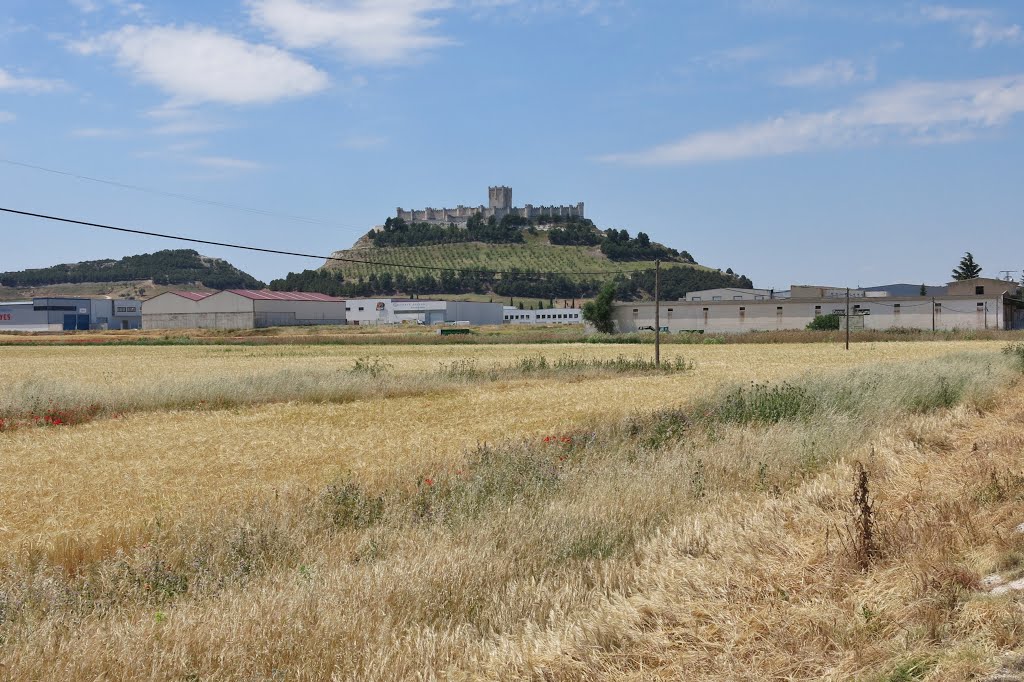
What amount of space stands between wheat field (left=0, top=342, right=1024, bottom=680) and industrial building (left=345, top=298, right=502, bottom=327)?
4750 inches

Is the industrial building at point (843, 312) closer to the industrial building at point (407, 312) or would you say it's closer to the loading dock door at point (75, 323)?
the industrial building at point (407, 312)

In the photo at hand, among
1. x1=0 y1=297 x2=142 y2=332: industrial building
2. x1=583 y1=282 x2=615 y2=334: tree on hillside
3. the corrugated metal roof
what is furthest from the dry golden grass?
x1=0 y1=297 x2=142 y2=332: industrial building

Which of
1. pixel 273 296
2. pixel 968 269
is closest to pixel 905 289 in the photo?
pixel 968 269

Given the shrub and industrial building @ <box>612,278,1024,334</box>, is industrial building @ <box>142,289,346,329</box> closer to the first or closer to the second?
industrial building @ <box>612,278,1024,334</box>

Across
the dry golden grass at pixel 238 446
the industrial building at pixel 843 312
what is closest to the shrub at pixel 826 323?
the industrial building at pixel 843 312

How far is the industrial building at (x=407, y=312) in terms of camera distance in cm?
13712

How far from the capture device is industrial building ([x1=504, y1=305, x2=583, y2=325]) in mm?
149000

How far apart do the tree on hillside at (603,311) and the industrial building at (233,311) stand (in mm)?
47503

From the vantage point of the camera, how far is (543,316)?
491 ft

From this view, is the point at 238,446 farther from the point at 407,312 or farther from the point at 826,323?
the point at 407,312

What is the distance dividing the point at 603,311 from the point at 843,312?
27.0m

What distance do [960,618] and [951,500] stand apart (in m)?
3.08

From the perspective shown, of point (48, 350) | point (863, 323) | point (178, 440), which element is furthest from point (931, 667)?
point (863, 323)

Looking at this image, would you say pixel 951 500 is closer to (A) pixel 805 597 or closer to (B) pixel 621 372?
(A) pixel 805 597
